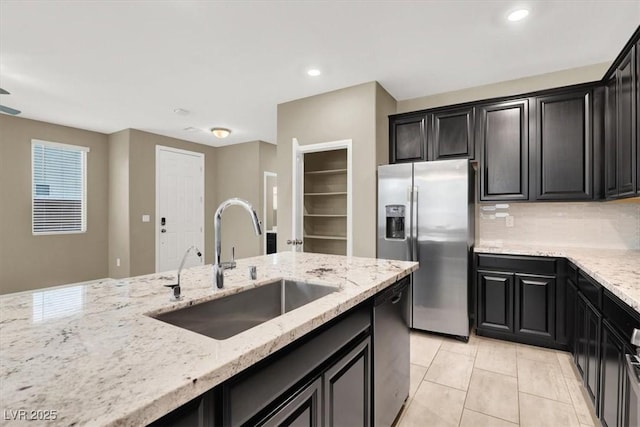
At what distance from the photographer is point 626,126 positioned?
232 cm

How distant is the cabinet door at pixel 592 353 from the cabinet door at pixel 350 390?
1.37 metres

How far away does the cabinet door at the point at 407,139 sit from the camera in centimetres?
359

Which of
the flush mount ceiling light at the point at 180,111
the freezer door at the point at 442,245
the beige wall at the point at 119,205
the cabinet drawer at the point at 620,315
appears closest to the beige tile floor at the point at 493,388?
the freezer door at the point at 442,245

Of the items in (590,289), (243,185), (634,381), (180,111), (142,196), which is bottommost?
(634,381)

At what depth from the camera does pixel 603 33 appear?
2.51 meters

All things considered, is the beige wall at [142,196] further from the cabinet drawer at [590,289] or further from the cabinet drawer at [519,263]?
the cabinet drawer at [590,289]

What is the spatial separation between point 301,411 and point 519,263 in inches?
107

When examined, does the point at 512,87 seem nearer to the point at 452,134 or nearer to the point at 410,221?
the point at 452,134

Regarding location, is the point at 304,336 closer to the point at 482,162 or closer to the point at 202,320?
the point at 202,320

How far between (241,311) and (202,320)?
0.69ft

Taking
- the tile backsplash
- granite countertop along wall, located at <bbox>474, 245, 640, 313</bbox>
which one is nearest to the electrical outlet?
the tile backsplash

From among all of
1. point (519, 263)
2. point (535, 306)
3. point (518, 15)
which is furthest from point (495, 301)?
point (518, 15)

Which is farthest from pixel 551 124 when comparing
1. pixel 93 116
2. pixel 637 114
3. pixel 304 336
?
pixel 93 116

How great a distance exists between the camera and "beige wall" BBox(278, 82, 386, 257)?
11.3ft
